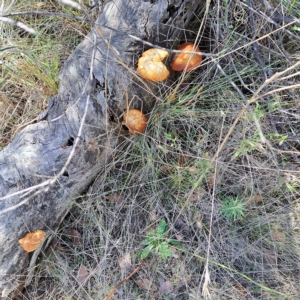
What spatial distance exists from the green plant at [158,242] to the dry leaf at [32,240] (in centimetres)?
71

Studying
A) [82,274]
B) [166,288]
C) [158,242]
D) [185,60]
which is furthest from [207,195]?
[82,274]

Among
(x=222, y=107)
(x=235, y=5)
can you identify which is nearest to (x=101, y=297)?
(x=222, y=107)

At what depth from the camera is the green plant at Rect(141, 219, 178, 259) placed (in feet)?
7.64

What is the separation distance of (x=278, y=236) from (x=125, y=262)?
1101mm

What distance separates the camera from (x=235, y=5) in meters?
2.39

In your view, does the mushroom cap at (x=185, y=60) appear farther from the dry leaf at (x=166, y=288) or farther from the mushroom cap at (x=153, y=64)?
the dry leaf at (x=166, y=288)

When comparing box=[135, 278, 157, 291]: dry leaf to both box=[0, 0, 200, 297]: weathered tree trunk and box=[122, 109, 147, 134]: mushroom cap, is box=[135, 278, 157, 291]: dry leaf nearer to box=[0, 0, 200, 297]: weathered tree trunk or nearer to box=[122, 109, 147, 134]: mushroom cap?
box=[0, 0, 200, 297]: weathered tree trunk

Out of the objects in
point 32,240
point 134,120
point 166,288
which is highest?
point 134,120

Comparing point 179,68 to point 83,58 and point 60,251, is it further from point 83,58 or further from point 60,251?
point 60,251

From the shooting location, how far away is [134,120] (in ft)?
7.27

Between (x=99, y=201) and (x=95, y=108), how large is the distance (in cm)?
74

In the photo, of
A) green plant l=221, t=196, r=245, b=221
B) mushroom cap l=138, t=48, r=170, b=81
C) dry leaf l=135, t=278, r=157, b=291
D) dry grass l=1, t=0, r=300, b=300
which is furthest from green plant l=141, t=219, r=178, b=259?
mushroom cap l=138, t=48, r=170, b=81

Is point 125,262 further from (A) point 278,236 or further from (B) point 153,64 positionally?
(B) point 153,64

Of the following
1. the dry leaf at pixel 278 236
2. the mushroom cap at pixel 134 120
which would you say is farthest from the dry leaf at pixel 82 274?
the dry leaf at pixel 278 236
